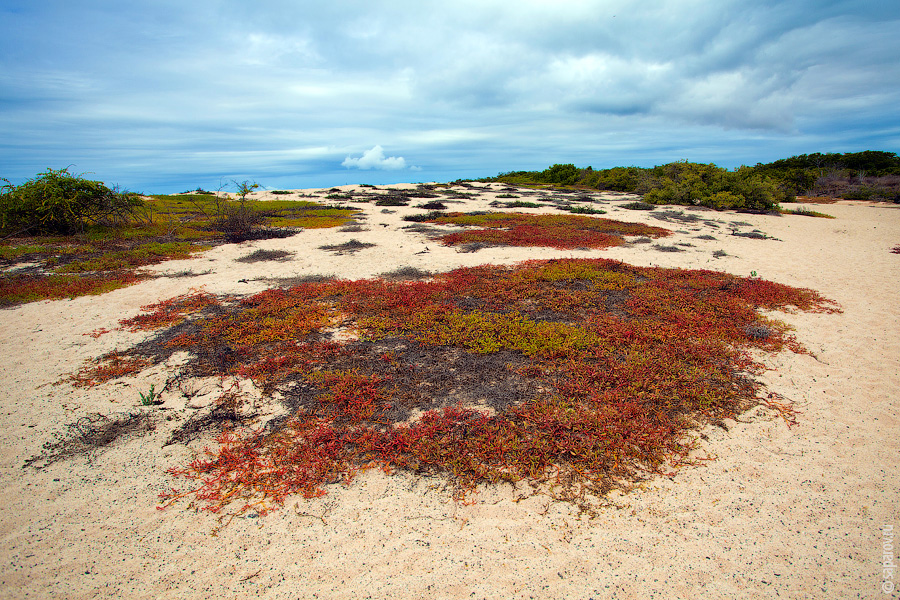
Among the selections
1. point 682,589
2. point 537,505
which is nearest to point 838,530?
point 682,589

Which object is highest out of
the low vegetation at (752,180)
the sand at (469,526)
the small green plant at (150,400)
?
the low vegetation at (752,180)

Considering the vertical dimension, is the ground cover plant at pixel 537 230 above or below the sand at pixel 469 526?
above

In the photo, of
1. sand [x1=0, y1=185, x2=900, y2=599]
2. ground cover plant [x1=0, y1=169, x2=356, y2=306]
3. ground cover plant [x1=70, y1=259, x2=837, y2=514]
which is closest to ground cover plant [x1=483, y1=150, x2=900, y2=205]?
ground cover plant [x1=70, y1=259, x2=837, y2=514]

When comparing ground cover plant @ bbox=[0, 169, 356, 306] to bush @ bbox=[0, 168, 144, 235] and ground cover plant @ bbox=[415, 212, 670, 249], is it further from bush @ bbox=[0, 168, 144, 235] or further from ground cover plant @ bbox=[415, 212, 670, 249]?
ground cover plant @ bbox=[415, 212, 670, 249]

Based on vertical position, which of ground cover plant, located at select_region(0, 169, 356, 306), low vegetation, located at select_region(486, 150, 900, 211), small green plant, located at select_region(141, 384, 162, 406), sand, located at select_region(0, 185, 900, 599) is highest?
low vegetation, located at select_region(486, 150, 900, 211)

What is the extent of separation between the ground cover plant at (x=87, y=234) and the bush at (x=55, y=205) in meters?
0.03

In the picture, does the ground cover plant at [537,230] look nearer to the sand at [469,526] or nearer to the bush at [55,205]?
the sand at [469,526]

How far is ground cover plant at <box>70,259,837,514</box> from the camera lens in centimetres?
395

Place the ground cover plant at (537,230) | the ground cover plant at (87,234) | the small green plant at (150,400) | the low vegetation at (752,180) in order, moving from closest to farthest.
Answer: the small green plant at (150,400) → the ground cover plant at (87,234) → the ground cover plant at (537,230) → the low vegetation at (752,180)

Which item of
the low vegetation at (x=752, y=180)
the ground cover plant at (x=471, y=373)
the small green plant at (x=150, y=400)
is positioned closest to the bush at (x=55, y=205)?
the ground cover plant at (x=471, y=373)

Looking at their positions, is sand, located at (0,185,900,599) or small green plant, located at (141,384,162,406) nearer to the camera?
sand, located at (0,185,900,599)

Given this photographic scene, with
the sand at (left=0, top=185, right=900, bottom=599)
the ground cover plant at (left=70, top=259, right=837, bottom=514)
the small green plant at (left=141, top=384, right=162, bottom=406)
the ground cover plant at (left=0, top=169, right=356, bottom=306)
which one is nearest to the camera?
the sand at (left=0, top=185, right=900, bottom=599)

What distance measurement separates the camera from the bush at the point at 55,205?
16.4 metres

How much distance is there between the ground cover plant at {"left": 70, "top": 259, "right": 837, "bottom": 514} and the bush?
535 inches
